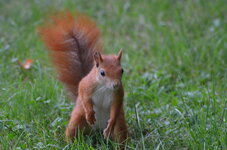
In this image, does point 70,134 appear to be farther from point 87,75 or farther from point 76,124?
point 87,75

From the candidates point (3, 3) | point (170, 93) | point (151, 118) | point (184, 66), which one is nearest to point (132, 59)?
point (184, 66)

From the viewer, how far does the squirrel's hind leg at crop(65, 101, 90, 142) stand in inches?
101

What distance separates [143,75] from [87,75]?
1082mm

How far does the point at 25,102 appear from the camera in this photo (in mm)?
2902

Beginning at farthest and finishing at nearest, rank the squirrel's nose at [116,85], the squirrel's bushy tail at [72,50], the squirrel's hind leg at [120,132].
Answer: the squirrel's bushy tail at [72,50] → the squirrel's hind leg at [120,132] → the squirrel's nose at [116,85]

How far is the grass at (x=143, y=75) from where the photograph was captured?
255 centimetres

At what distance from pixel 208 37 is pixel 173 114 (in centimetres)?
153

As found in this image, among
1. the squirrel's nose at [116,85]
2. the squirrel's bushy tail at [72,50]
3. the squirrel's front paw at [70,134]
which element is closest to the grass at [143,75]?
the squirrel's front paw at [70,134]

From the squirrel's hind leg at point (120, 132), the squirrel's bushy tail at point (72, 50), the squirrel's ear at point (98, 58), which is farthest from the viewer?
the squirrel's bushy tail at point (72, 50)

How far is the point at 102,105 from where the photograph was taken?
2.55 metres

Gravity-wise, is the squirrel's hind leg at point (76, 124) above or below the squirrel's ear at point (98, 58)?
below

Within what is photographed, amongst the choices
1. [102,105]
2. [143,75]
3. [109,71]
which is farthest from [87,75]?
[143,75]

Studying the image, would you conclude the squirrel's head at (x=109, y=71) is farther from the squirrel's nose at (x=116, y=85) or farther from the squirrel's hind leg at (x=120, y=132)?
the squirrel's hind leg at (x=120, y=132)

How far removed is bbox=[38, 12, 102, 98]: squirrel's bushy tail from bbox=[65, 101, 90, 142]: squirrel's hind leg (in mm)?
318
